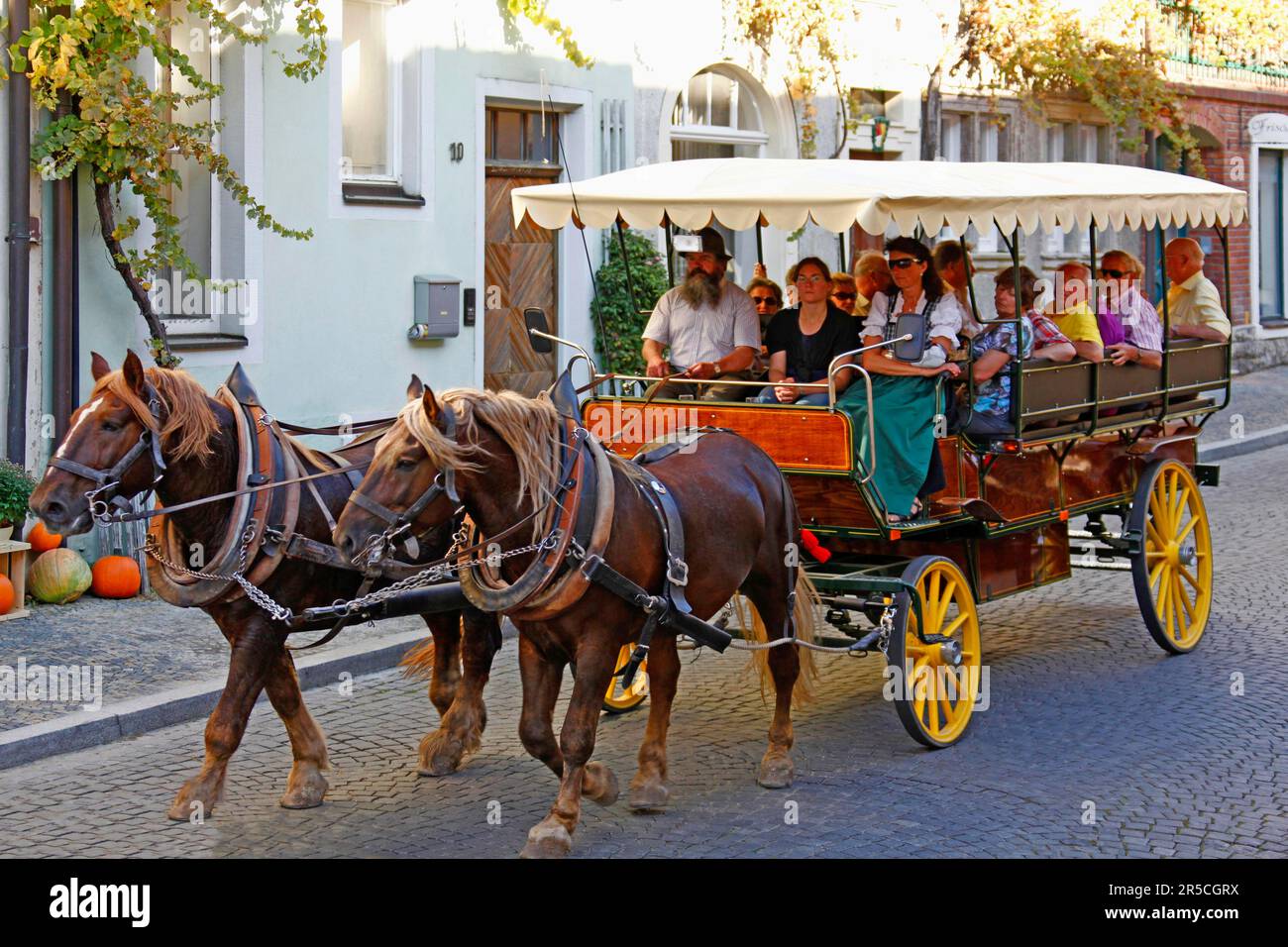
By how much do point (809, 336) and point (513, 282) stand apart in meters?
6.49

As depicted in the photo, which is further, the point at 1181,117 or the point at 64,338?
the point at 1181,117

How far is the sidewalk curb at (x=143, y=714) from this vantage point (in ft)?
24.0

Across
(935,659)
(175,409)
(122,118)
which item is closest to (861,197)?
(935,659)

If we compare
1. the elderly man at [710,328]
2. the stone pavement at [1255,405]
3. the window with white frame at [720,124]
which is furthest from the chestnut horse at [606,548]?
the stone pavement at [1255,405]

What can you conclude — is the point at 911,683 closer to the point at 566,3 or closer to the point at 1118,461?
the point at 1118,461

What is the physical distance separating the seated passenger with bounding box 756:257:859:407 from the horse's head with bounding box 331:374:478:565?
290cm

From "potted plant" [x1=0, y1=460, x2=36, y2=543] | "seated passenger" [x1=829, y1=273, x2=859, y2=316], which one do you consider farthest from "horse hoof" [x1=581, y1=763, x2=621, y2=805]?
"potted plant" [x1=0, y1=460, x2=36, y2=543]

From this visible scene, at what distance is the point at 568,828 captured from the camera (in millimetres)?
5922

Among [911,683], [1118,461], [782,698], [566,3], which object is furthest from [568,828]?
[566,3]

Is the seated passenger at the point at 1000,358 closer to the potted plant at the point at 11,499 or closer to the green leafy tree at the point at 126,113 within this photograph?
the green leafy tree at the point at 126,113

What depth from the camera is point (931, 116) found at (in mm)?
18688

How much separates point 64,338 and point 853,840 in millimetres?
6309

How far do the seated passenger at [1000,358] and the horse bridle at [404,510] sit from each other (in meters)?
3.11

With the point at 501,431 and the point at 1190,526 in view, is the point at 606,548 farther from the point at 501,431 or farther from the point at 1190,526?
the point at 1190,526
